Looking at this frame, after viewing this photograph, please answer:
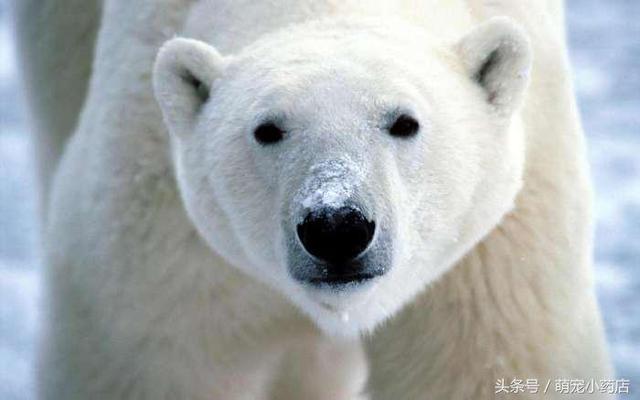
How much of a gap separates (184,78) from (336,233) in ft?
2.24

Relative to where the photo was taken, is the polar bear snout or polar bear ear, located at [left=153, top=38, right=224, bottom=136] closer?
the polar bear snout

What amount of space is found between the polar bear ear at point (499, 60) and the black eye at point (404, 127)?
28 centimetres

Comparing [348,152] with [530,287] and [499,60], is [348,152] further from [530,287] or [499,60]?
[530,287]

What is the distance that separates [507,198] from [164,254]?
2.92 ft

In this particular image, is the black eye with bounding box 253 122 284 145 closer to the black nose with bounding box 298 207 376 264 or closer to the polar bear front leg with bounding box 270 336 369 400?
the black nose with bounding box 298 207 376 264

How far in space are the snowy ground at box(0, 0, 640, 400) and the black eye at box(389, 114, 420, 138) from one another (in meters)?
2.12

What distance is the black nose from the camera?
263 cm

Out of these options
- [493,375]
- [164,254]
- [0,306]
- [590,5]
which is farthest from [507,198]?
[590,5]

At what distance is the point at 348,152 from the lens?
109 inches

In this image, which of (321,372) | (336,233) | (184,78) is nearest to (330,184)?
(336,233)

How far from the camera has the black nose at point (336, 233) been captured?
2.63 meters

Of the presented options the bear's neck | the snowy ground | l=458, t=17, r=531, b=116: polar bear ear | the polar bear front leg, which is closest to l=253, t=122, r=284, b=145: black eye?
l=458, t=17, r=531, b=116: polar bear ear

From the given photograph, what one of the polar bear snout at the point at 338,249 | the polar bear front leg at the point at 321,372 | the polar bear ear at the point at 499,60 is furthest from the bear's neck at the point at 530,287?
the polar bear snout at the point at 338,249

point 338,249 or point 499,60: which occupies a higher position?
point 499,60
